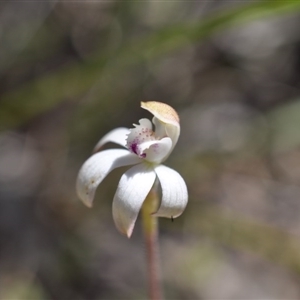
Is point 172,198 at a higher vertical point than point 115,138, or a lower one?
lower

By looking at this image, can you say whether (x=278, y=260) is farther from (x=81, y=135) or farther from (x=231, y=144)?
(x=81, y=135)

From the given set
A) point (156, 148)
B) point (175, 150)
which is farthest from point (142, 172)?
point (175, 150)

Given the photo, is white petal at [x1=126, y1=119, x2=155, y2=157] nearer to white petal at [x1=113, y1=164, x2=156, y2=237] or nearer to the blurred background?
white petal at [x1=113, y1=164, x2=156, y2=237]

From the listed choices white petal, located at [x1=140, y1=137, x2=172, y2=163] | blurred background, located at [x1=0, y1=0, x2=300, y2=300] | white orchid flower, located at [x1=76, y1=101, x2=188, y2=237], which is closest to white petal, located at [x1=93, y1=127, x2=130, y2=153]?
white orchid flower, located at [x1=76, y1=101, x2=188, y2=237]

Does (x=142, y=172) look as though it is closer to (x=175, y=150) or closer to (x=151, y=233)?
(x=151, y=233)

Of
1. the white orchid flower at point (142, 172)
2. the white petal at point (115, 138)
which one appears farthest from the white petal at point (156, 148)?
the white petal at point (115, 138)
